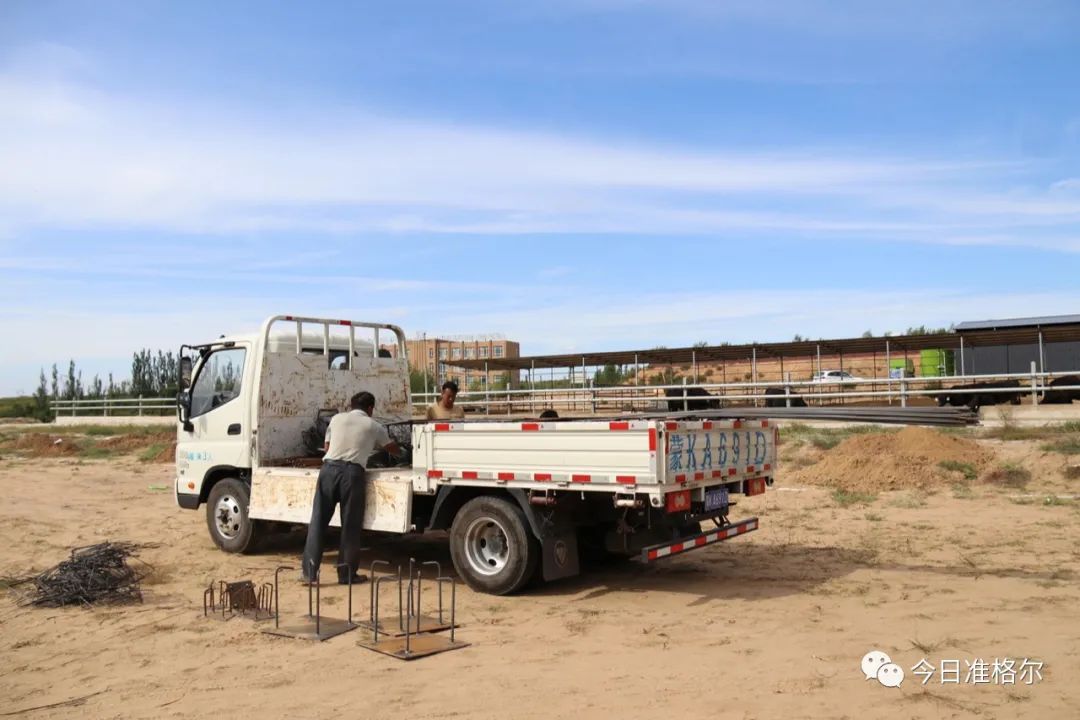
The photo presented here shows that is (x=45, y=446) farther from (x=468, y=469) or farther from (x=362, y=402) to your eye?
(x=468, y=469)

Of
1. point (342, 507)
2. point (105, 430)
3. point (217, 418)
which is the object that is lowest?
point (105, 430)

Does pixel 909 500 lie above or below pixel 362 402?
below

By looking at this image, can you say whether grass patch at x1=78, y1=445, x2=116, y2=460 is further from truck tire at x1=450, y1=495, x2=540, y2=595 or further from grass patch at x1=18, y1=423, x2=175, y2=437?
truck tire at x1=450, y1=495, x2=540, y2=595

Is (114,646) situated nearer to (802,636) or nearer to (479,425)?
(479,425)

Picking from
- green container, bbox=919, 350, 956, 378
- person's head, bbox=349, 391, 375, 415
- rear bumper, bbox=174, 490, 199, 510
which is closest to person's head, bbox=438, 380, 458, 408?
person's head, bbox=349, 391, 375, 415

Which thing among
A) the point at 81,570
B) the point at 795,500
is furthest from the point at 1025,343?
the point at 81,570

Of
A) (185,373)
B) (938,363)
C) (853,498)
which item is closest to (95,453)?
(185,373)

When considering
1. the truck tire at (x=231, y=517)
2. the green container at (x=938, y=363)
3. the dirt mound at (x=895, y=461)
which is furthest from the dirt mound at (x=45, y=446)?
the green container at (x=938, y=363)

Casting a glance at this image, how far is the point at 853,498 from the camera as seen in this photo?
43.7 feet

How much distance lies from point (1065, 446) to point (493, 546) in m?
10.8

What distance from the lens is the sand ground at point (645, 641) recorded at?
501 cm

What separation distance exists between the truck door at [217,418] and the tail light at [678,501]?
5085 millimetres

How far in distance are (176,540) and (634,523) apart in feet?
21.8

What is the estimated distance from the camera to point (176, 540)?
11.4 metres
